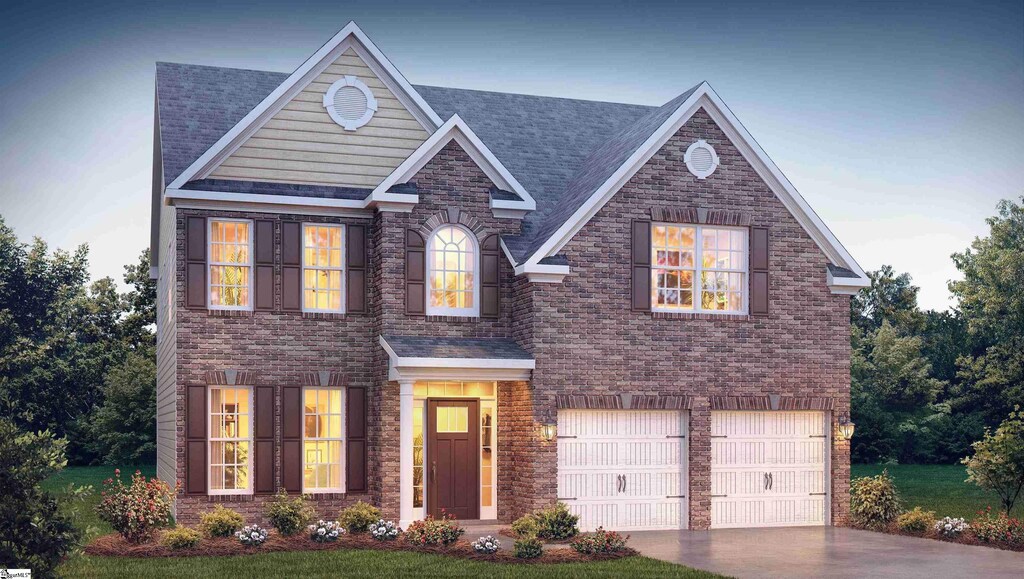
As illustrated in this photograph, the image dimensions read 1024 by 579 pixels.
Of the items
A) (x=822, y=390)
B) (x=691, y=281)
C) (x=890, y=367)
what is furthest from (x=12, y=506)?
(x=890, y=367)

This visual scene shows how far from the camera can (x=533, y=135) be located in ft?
84.1

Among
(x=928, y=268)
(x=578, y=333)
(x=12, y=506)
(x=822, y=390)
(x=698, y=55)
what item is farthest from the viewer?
(x=928, y=268)

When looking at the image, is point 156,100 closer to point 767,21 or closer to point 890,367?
point 767,21

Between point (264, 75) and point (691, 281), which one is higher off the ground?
point (264, 75)

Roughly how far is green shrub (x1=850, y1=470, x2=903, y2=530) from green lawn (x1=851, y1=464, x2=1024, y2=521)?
132 inches

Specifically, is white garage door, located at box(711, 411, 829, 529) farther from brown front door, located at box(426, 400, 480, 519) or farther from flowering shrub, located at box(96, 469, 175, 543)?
flowering shrub, located at box(96, 469, 175, 543)

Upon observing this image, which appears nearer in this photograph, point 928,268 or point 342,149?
Answer: point 342,149

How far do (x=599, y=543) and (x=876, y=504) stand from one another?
728 cm

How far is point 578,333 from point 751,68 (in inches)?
475

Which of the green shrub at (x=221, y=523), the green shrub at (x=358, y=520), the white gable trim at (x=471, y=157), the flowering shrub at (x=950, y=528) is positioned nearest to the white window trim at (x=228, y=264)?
the white gable trim at (x=471, y=157)

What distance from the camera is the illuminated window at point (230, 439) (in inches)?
816

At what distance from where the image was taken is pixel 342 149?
72.5ft

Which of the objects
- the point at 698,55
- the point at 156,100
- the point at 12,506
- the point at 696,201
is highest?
the point at 698,55

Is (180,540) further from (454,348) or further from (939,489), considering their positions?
(939,489)
